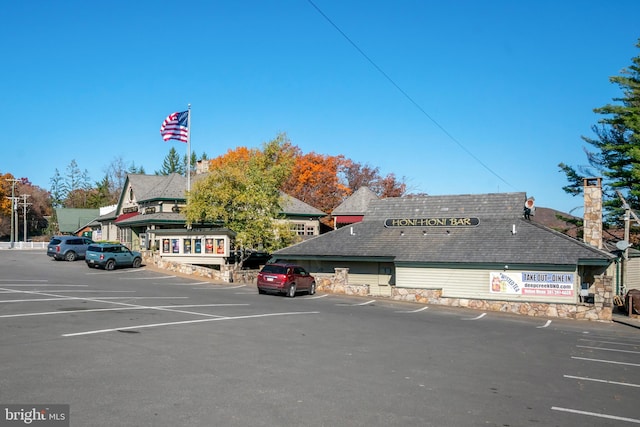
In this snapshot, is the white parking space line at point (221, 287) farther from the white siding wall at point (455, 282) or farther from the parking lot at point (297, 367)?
the white siding wall at point (455, 282)

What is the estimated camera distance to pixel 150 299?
24.2m

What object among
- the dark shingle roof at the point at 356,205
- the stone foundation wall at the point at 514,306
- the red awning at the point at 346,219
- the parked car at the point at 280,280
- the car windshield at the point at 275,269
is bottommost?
the stone foundation wall at the point at 514,306

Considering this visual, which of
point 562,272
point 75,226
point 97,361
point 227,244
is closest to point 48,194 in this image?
point 75,226

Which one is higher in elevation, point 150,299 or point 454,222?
point 454,222

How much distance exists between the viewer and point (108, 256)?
4156 centimetres

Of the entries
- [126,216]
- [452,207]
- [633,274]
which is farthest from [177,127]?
[633,274]

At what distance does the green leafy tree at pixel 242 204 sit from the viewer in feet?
134

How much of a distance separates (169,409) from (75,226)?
81076mm

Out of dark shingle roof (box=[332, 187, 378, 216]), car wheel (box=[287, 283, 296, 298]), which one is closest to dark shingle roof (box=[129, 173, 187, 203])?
dark shingle roof (box=[332, 187, 378, 216])

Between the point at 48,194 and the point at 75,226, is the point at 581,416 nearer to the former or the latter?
the point at 75,226

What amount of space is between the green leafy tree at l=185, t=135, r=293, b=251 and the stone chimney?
20509mm

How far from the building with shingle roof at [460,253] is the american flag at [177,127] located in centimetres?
1415

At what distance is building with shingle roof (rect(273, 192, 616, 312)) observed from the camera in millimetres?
31359

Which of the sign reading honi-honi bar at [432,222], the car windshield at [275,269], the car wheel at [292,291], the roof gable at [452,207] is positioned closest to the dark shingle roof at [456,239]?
the roof gable at [452,207]
